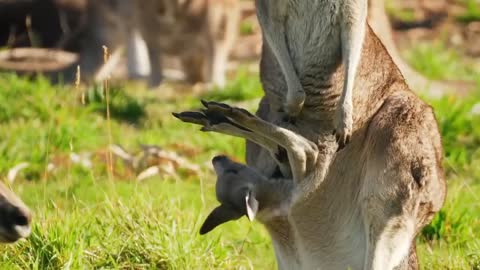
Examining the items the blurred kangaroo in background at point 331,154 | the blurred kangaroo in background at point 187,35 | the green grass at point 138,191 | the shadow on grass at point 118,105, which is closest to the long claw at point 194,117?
the blurred kangaroo in background at point 331,154

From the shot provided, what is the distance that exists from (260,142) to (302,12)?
1.66 feet

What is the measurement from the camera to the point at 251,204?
457 cm

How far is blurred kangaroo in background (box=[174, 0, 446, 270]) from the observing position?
15.0 feet

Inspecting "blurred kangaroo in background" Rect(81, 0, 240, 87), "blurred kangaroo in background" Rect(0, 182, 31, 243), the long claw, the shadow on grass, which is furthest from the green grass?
"blurred kangaroo in background" Rect(0, 182, 31, 243)

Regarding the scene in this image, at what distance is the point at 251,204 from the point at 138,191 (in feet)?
5.68

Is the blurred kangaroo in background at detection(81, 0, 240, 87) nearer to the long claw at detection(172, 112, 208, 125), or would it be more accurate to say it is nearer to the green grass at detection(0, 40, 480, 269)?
the green grass at detection(0, 40, 480, 269)

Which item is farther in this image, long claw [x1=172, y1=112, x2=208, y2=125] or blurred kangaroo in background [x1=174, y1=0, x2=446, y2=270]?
blurred kangaroo in background [x1=174, y1=0, x2=446, y2=270]

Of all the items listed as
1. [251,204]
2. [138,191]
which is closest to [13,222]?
[251,204]

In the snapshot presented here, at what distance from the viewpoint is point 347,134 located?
458 cm

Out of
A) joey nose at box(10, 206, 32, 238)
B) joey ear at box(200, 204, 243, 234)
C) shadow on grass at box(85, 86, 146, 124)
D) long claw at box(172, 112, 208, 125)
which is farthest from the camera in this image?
shadow on grass at box(85, 86, 146, 124)

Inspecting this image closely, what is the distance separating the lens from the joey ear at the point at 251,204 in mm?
4539

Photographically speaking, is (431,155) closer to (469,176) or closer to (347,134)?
(347,134)

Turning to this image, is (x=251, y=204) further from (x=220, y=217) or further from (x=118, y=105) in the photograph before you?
(x=118, y=105)

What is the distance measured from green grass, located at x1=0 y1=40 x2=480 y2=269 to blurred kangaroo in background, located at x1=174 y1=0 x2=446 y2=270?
561mm
